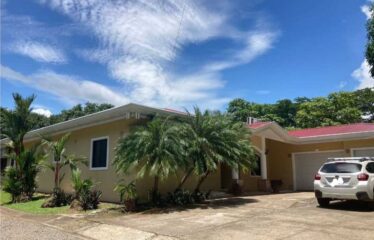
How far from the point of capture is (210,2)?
40.1ft

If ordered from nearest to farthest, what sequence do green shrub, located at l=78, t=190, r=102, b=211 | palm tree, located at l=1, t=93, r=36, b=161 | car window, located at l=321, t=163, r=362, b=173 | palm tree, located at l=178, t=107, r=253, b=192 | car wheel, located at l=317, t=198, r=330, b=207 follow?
car window, located at l=321, t=163, r=362, b=173 < car wheel, located at l=317, t=198, r=330, b=207 < green shrub, located at l=78, t=190, r=102, b=211 < palm tree, located at l=178, t=107, r=253, b=192 < palm tree, located at l=1, t=93, r=36, b=161

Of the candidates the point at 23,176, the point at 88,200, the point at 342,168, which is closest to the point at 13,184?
the point at 23,176

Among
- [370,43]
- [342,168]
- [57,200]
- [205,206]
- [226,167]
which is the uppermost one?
[370,43]

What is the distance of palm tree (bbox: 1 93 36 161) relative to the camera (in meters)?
17.0

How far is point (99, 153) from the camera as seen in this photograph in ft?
50.9

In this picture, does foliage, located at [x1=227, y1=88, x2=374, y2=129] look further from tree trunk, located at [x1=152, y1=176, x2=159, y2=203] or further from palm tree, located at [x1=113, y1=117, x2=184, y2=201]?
palm tree, located at [x1=113, y1=117, x2=184, y2=201]

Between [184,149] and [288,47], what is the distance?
22.8 ft

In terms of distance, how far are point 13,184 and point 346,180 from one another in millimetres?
13763

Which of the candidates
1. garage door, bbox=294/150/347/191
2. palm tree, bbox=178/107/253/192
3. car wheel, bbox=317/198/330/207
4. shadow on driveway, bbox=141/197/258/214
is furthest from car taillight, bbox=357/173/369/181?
garage door, bbox=294/150/347/191

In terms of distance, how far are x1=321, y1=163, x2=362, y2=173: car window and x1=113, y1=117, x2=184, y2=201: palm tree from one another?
4.96 meters

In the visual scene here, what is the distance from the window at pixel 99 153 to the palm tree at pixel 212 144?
3.67 meters

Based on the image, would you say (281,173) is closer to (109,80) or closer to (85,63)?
(109,80)

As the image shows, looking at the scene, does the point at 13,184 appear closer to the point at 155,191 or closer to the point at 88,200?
the point at 88,200

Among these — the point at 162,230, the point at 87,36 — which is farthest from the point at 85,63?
the point at 162,230
